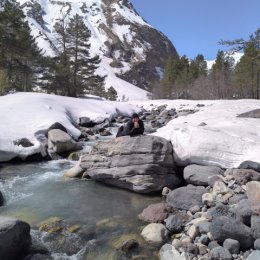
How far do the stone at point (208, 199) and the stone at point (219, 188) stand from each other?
204mm

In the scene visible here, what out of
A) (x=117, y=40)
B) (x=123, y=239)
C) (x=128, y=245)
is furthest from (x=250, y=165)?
(x=117, y=40)

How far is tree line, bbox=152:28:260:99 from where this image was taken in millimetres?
49125

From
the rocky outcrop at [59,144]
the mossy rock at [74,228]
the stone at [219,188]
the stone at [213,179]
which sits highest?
the rocky outcrop at [59,144]

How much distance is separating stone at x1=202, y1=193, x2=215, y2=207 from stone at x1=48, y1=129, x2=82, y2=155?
307 inches

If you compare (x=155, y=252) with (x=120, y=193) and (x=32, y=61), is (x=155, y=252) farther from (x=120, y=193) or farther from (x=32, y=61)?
(x=32, y=61)

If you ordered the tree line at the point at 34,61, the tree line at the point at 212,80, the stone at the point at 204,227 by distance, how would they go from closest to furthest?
the stone at the point at 204,227
the tree line at the point at 34,61
the tree line at the point at 212,80

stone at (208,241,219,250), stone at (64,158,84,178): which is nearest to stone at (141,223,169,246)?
stone at (208,241,219,250)

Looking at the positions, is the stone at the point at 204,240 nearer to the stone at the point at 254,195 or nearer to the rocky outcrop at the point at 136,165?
the stone at the point at 254,195

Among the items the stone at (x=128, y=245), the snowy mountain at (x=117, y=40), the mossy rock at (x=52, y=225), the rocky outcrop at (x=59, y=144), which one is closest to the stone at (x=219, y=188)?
the stone at (x=128, y=245)

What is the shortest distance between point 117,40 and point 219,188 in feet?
512

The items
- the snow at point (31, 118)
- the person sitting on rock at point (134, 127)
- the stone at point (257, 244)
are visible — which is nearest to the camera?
the stone at point (257, 244)

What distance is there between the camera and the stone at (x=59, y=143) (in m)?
14.8

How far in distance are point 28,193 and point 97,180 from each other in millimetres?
2360

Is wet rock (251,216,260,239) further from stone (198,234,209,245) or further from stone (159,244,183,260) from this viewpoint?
stone (159,244,183,260)
